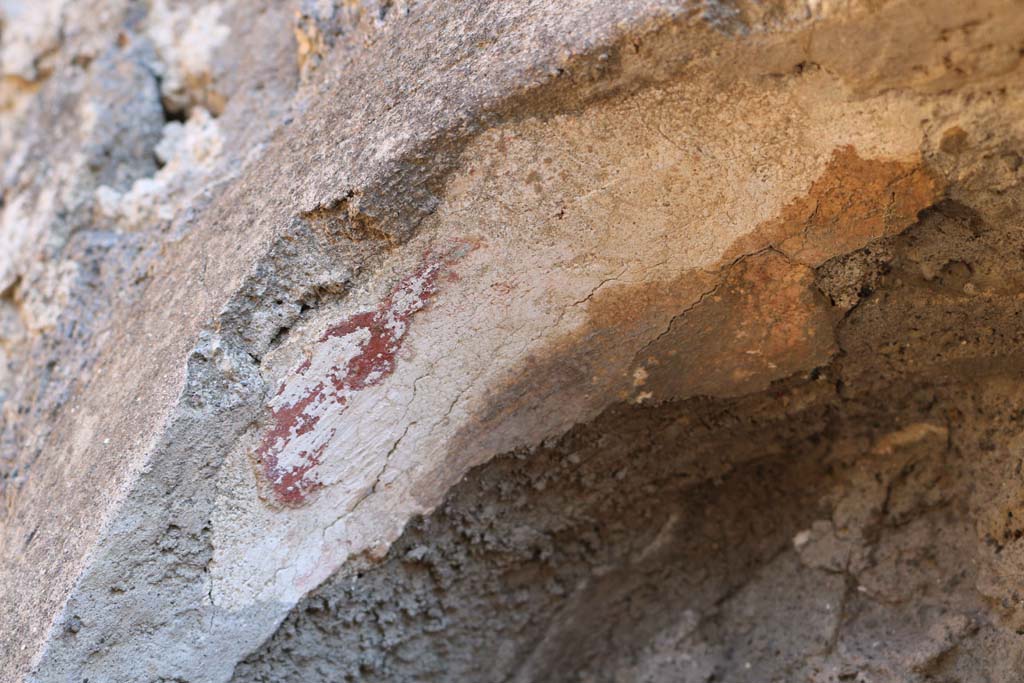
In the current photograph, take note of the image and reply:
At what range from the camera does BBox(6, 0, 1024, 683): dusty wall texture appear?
1425 mm

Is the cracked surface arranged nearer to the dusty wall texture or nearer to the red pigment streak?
the dusty wall texture

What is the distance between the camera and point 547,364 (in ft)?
5.60

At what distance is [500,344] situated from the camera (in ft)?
5.46

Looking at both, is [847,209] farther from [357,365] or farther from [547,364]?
[357,365]

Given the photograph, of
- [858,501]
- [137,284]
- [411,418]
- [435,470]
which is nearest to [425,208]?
[411,418]

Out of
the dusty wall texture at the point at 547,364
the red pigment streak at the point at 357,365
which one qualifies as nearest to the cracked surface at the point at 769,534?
the dusty wall texture at the point at 547,364

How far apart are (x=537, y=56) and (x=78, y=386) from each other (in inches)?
45.2

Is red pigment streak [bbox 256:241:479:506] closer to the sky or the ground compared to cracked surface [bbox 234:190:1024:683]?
closer to the sky

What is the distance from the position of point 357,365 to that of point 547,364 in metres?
0.34

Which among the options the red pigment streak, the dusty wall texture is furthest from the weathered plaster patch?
the red pigment streak

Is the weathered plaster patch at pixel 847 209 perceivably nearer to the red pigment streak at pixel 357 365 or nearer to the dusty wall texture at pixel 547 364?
the dusty wall texture at pixel 547 364

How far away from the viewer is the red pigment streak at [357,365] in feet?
5.23

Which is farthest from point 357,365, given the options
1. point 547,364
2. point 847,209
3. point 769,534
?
point 769,534

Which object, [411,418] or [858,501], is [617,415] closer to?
[411,418]
